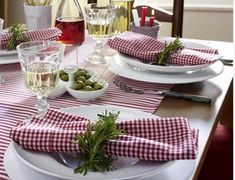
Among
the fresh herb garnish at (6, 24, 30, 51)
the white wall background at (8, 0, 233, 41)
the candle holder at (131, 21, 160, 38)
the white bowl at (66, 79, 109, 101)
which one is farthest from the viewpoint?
the white wall background at (8, 0, 233, 41)

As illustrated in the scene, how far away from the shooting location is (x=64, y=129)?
654mm

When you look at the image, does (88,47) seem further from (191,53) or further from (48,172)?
(48,172)

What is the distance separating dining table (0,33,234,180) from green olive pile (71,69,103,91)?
27mm

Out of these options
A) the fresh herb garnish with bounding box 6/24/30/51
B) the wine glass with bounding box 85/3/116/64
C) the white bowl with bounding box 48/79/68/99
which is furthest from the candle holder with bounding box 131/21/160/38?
the white bowl with bounding box 48/79/68/99

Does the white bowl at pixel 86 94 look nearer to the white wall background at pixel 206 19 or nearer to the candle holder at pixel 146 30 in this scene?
the candle holder at pixel 146 30

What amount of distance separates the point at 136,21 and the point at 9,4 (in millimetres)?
1729

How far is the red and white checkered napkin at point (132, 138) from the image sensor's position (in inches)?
23.2

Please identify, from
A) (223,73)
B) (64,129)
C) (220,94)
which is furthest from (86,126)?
(223,73)

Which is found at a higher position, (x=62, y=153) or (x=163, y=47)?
(x=163, y=47)

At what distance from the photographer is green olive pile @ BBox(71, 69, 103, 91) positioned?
0.92 meters

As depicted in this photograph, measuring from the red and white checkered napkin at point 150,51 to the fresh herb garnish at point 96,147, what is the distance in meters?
0.46

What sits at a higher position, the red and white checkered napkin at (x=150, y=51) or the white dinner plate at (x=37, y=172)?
the red and white checkered napkin at (x=150, y=51)

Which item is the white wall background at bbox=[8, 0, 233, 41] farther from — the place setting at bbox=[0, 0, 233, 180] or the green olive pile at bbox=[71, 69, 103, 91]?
the green olive pile at bbox=[71, 69, 103, 91]

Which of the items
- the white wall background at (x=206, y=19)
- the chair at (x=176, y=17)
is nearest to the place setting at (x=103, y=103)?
the chair at (x=176, y=17)
